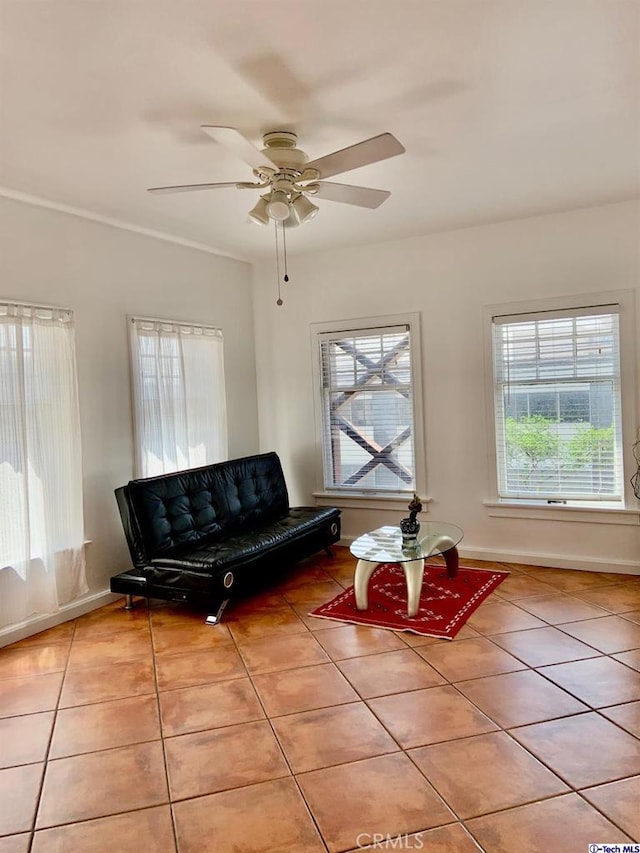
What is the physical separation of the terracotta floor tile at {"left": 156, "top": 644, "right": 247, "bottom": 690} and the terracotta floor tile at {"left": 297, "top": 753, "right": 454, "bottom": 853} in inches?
36.2

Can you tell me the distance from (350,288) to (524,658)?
329 cm

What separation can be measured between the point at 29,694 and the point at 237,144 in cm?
273

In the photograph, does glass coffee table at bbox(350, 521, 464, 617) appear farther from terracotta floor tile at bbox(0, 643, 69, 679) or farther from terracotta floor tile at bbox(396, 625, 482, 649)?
terracotta floor tile at bbox(0, 643, 69, 679)

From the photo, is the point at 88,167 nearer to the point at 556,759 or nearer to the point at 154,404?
the point at 154,404

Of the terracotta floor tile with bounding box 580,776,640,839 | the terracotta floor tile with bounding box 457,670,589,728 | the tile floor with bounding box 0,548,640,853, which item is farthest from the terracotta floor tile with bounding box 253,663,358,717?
the terracotta floor tile with bounding box 580,776,640,839

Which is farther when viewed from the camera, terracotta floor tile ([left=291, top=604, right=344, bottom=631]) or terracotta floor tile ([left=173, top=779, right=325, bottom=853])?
terracotta floor tile ([left=291, top=604, right=344, bottom=631])

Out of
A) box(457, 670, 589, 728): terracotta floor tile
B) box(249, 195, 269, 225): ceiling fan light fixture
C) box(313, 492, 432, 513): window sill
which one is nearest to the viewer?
box(457, 670, 589, 728): terracotta floor tile

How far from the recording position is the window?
4938 millimetres

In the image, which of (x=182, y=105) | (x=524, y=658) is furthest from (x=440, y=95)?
(x=524, y=658)

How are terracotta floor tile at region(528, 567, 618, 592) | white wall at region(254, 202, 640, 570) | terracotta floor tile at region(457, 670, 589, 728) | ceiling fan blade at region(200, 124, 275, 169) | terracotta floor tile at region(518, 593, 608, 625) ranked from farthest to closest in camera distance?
white wall at region(254, 202, 640, 570), terracotta floor tile at region(528, 567, 618, 592), terracotta floor tile at region(518, 593, 608, 625), terracotta floor tile at region(457, 670, 589, 728), ceiling fan blade at region(200, 124, 275, 169)

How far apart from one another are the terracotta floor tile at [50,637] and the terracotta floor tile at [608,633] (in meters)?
2.94

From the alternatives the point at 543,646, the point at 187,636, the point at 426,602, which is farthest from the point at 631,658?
the point at 187,636

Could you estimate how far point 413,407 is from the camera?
4883 mm

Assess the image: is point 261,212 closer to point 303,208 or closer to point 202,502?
point 303,208
